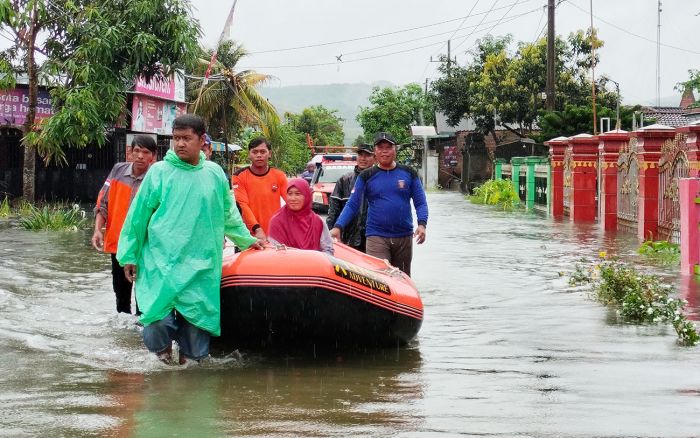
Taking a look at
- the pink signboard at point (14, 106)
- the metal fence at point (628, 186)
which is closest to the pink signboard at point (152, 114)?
the pink signboard at point (14, 106)

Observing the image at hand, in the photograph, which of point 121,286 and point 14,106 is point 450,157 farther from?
point 121,286

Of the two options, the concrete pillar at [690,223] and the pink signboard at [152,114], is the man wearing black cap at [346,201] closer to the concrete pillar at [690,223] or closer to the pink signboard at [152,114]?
the concrete pillar at [690,223]

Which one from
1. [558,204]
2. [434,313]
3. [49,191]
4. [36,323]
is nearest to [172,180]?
[36,323]

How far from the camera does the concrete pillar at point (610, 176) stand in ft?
73.8

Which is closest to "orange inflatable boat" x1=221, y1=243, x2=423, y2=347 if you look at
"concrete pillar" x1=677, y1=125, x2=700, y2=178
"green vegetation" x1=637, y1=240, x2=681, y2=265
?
"concrete pillar" x1=677, y1=125, x2=700, y2=178

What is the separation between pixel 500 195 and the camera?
35.4 metres

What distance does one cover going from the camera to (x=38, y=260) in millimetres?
15531

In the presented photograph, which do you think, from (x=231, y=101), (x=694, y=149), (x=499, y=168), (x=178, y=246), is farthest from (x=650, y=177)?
(x=231, y=101)

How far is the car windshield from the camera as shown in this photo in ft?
82.0

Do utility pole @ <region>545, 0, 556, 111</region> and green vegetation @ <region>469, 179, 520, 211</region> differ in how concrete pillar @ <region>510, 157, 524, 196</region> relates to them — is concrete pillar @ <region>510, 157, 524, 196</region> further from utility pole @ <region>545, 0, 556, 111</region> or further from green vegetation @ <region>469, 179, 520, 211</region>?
utility pole @ <region>545, 0, 556, 111</region>

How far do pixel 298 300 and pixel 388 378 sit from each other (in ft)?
2.64

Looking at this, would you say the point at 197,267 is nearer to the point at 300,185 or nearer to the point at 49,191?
the point at 300,185

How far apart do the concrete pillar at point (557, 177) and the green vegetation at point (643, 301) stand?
55.0 feet

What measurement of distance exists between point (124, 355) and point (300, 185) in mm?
1821
